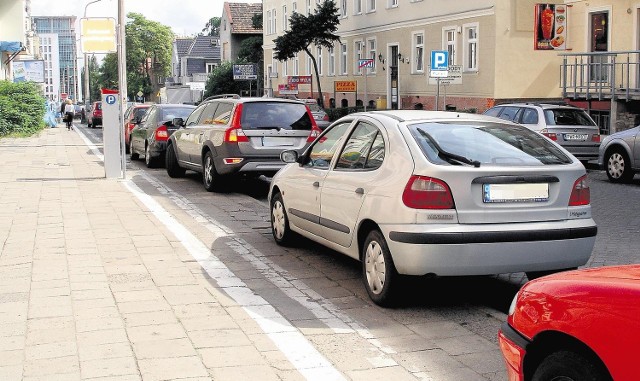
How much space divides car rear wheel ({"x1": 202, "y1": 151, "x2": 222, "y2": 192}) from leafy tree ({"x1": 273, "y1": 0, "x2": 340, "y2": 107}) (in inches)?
1307

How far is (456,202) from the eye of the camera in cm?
650

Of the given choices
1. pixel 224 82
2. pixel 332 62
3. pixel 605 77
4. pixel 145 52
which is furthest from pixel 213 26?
pixel 605 77

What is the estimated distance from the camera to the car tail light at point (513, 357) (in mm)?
4016

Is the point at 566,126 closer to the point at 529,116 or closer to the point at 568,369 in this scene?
the point at 529,116

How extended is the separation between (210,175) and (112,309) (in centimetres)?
835

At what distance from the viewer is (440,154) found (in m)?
6.80

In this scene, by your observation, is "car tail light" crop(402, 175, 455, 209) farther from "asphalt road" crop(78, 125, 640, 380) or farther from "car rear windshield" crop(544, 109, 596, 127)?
"car rear windshield" crop(544, 109, 596, 127)

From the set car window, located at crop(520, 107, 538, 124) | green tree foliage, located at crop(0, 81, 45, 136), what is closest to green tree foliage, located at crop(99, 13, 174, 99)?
green tree foliage, located at crop(0, 81, 45, 136)

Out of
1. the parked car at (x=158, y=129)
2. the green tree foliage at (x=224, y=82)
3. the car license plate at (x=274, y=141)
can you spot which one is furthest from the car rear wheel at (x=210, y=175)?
the green tree foliage at (x=224, y=82)

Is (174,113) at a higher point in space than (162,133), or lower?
higher

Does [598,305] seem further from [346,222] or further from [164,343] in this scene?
[346,222]

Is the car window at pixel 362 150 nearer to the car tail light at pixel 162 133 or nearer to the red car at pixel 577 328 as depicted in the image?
the red car at pixel 577 328

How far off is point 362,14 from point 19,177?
1245 inches

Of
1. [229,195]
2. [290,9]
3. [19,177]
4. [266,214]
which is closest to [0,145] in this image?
[19,177]
